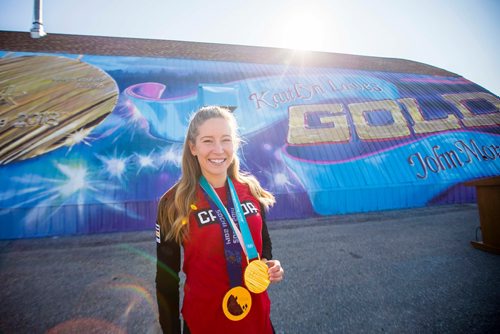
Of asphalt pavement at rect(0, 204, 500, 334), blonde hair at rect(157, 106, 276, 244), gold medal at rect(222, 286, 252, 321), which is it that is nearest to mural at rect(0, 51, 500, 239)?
asphalt pavement at rect(0, 204, 500, 334)

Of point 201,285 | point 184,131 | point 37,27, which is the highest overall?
point 37,27

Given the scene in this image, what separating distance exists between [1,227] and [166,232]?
7.99 meters

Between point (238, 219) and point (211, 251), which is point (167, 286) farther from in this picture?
point (238, 219)

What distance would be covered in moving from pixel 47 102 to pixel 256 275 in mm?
11541

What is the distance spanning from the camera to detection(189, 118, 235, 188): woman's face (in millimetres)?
1802

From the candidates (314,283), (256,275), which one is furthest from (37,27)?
(314,283)

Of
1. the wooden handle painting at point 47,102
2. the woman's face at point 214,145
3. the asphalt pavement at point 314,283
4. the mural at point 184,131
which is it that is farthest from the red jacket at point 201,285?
the wooden handle painting at point 47,102

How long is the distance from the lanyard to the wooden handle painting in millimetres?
8641

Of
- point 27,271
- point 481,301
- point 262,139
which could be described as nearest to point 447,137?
point 262,139

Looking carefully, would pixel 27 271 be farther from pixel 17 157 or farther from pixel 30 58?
pixel 30 58

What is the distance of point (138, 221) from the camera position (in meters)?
7.02

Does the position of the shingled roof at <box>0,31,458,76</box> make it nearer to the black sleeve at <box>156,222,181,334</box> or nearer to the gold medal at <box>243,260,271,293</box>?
the black sleeve at <box>156,222,181,334</box>

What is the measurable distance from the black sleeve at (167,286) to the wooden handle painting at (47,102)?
863cm

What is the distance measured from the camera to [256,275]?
1635 mm
